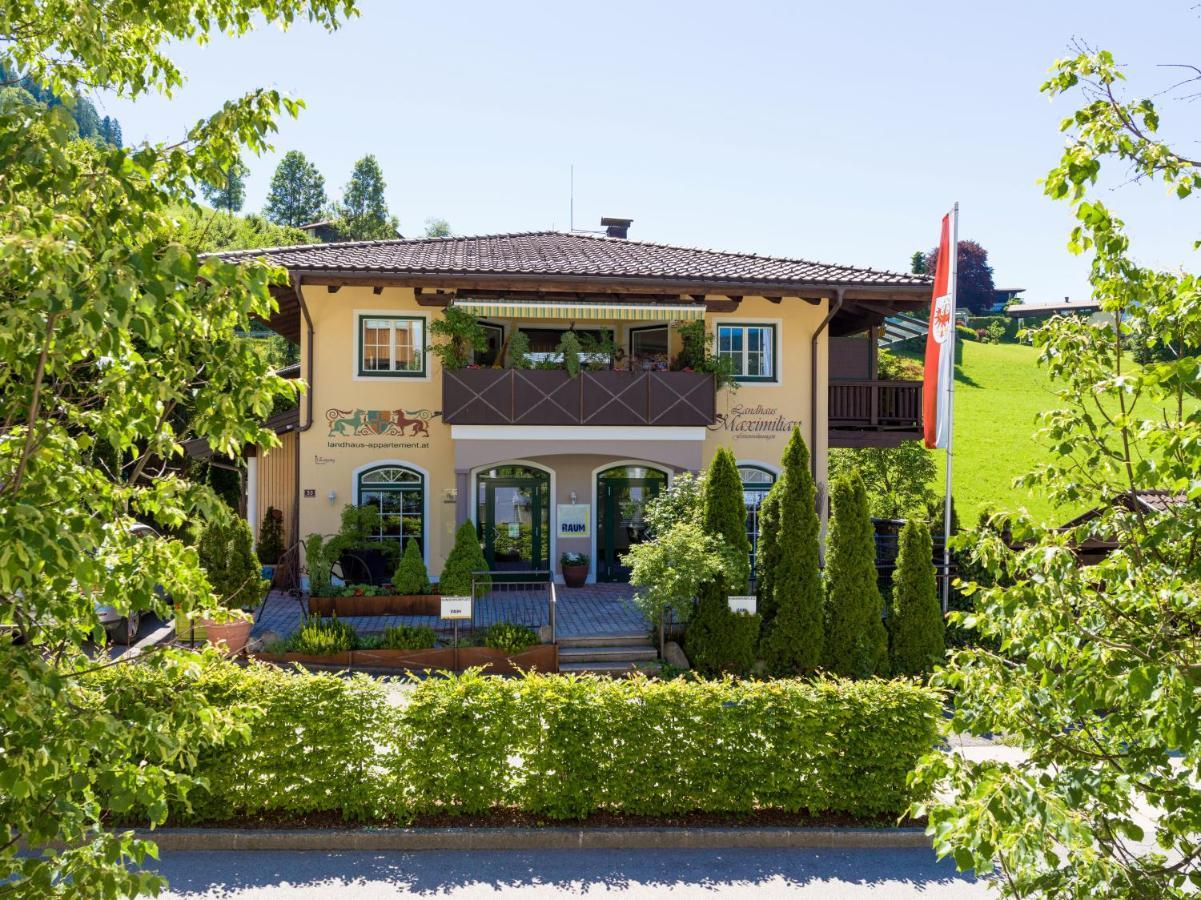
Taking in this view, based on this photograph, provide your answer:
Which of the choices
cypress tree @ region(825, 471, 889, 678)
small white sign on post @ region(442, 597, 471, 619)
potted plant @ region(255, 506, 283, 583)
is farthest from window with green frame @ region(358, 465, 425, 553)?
cypress tree @ region(825, 471, 889, 678)

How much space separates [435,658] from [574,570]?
5916 mm

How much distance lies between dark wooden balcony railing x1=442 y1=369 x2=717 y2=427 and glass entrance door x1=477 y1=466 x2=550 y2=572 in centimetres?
215

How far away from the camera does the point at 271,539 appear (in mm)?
20609

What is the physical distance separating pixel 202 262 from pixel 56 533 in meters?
1.07

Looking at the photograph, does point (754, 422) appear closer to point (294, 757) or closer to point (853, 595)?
point (853, 595)

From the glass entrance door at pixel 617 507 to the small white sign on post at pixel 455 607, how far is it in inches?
281

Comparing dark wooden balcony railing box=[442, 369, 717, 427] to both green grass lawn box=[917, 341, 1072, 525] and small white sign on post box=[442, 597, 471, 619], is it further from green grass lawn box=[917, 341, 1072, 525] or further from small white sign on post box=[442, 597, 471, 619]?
green grass lawn box=[917, 341, 1072, 525]

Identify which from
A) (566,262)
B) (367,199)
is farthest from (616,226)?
(367,199)

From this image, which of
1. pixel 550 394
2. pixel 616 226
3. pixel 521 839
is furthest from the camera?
pixel 616 226

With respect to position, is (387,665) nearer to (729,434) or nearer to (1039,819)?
(729,434)

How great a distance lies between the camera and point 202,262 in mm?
3488

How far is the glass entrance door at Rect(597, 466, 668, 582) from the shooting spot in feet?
67.2

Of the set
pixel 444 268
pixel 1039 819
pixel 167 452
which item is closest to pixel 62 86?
pixel 167 452

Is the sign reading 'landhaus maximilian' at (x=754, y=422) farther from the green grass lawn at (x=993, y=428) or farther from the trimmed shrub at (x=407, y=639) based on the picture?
the green grass lawn at (x=993, y=428)
